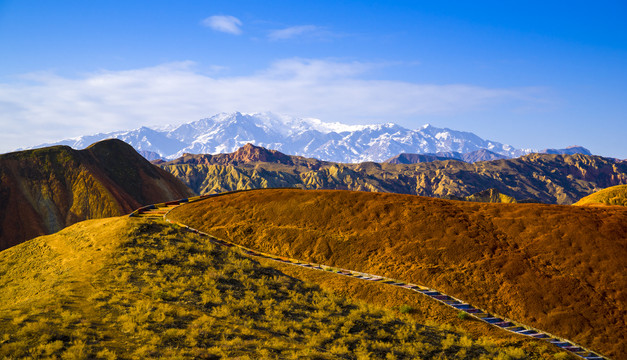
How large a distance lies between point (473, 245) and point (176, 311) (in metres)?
20.3

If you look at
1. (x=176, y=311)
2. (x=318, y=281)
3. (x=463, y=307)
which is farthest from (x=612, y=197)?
(x=176, y=311)

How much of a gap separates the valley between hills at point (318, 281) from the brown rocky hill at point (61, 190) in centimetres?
5778

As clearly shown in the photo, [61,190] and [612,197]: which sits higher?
[61,190]

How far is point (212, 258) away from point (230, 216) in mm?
12097

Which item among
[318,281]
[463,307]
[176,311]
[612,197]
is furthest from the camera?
[612,197]

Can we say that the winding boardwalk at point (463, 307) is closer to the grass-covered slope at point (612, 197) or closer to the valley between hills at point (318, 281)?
the valley between hills at point (318, 281)

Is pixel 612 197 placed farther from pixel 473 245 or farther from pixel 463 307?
pixel 463 307

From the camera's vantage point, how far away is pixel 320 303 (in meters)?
20.9

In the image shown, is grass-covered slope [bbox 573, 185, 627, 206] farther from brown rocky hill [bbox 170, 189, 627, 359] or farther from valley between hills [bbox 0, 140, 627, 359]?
valley between hills [bbox 0, 140, 627, 359]

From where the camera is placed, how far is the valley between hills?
14773mm

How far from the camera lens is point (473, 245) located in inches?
1087

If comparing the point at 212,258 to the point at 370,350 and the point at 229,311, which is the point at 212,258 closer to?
the point at 229,311

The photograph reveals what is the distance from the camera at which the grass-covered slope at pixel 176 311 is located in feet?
44.6

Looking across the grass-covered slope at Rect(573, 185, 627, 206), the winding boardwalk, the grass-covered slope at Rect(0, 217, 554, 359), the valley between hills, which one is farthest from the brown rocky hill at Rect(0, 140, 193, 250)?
the grass-covered slope at Rect(573, 185, 627, 206)
